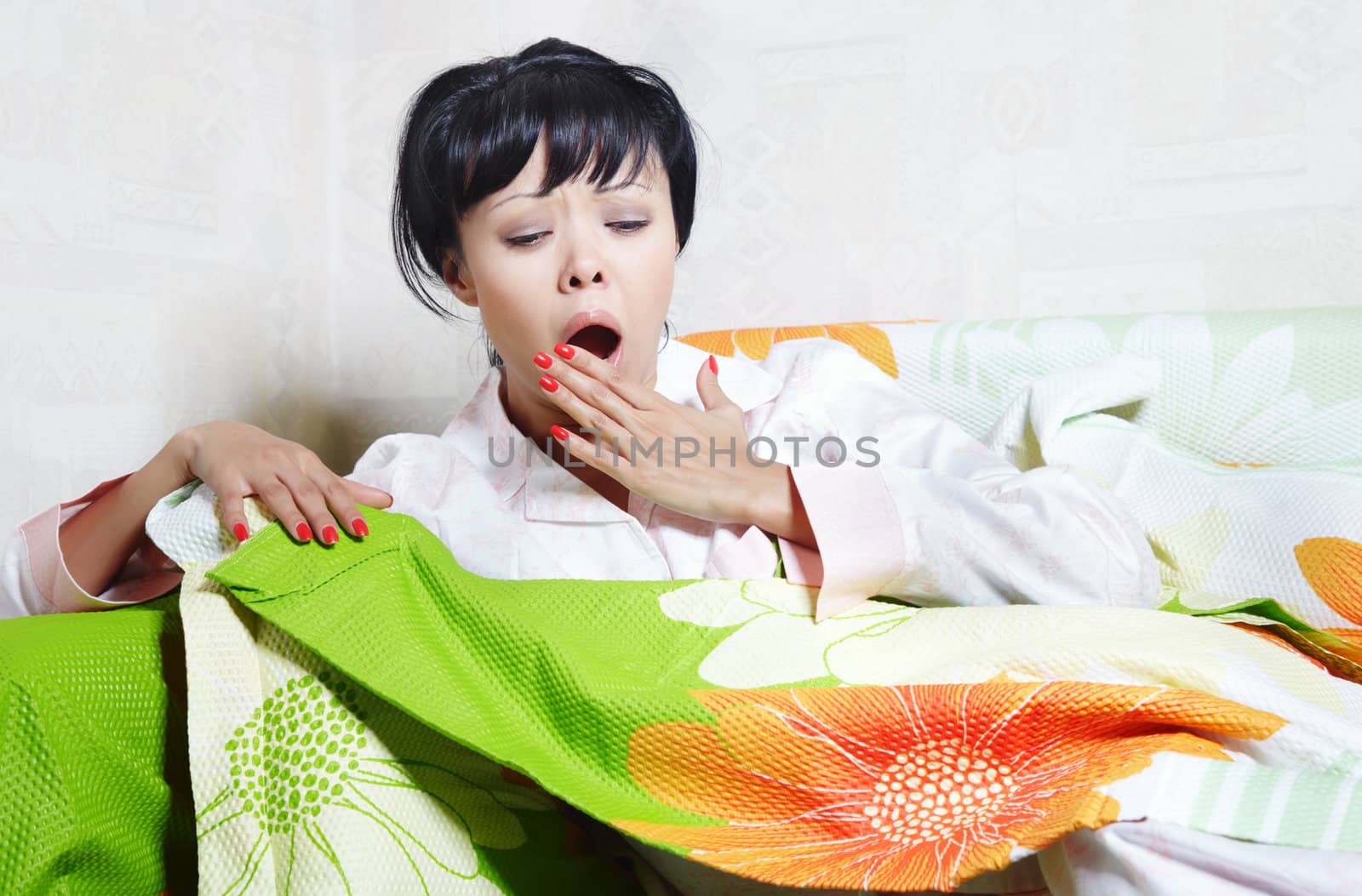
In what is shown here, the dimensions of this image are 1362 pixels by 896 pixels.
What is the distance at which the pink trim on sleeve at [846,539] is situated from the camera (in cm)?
69

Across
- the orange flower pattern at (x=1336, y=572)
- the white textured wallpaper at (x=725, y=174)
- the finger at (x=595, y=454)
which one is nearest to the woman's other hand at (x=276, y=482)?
the finger at (x=595, y=454)

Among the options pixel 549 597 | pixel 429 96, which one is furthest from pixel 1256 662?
pixel 429 96

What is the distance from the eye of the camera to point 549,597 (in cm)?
63

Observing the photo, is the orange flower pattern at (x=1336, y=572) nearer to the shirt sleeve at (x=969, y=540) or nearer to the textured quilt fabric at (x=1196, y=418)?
the textured quilt fabric at (x=1196, y=418)

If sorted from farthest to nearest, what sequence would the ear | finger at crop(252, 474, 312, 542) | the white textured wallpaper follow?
the white textured wallpaper
the ear
finger at crop(252, 474, 312, 542)

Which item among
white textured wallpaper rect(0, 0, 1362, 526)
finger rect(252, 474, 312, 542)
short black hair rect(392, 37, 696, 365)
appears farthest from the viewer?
white textured wallpaper rect(0, 0, 1362, 526)

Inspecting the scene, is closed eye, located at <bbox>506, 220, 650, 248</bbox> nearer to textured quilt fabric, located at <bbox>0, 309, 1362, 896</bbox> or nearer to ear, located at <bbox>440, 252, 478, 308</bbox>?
ear, located at <bbox>440, 252, 478, 308</bbox>

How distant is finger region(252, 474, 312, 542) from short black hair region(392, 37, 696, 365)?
1.00ft

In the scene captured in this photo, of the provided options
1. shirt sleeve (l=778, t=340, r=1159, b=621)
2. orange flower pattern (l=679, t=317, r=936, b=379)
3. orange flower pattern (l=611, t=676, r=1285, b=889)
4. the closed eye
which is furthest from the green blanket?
orange flower pattern (l=679, t=317, r=936, b=379)

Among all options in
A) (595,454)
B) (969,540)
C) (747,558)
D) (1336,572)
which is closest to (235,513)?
(595,454)

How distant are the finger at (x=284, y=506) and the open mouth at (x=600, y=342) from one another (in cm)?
27

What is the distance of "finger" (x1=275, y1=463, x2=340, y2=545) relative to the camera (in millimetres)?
631

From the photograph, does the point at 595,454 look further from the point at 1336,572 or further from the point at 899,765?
the point at 1336,572

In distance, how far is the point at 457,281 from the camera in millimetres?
962
